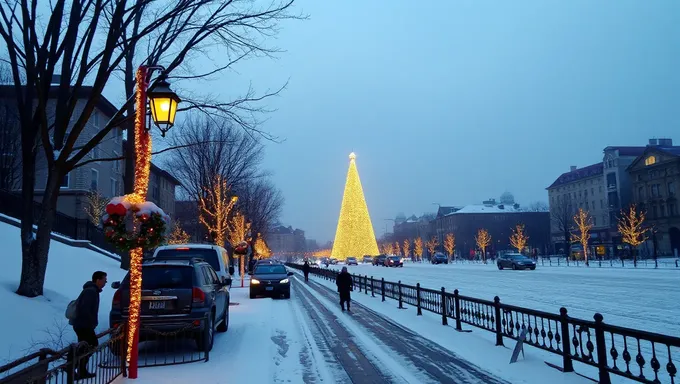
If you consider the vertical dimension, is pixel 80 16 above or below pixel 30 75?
above

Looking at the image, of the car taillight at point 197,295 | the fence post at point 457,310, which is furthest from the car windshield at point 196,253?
the fence post at point 457,310

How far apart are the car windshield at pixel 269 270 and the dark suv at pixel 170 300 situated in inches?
582

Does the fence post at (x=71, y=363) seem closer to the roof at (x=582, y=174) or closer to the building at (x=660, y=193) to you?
the building at (x=660, y=193)

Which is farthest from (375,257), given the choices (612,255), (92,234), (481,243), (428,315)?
(428,315)

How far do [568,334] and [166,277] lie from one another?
7.15 m

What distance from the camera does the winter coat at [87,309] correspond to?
7.80 m

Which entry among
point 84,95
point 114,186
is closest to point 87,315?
point 84,95

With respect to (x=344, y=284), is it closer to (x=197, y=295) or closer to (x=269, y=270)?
(x=269, y=270)

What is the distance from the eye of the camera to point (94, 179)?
43.2 meters

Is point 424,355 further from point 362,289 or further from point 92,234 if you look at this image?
point 92,234

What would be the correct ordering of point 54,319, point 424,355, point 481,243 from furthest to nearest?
point 481,243 → point 54,319 → point 424,355

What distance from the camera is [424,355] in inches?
392

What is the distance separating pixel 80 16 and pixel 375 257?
225 ft

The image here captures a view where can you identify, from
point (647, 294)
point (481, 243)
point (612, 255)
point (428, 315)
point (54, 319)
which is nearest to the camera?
point (54, 319)
